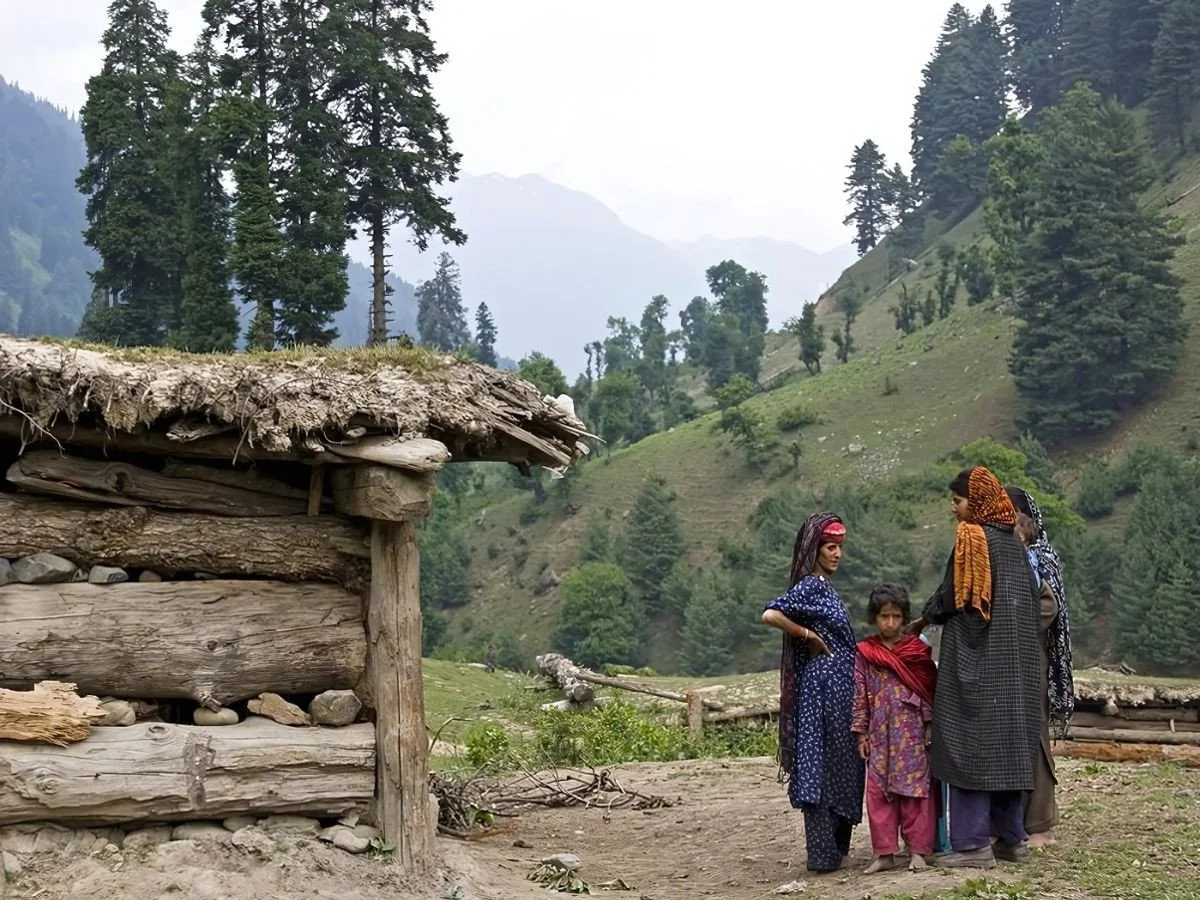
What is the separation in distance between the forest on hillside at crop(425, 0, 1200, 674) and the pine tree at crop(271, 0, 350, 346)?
18.5 meters

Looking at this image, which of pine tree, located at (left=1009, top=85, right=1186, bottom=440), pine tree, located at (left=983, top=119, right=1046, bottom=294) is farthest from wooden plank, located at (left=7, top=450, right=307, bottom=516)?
pine tree, located at (left=983, top=119, right=1046, bottom=294)

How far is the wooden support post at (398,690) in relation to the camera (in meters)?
6.93

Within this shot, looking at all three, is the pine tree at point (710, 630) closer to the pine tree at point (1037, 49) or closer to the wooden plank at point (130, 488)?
the wooden plank at point (130, 488)

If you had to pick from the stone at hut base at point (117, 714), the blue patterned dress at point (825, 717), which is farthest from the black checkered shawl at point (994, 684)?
the stone at hut base at point (117, 714)

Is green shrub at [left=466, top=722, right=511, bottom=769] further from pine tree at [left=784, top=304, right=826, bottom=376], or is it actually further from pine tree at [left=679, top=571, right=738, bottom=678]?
pine tree at [left=784, top=304, right=826, bottom=376]

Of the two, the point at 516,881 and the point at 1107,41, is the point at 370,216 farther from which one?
the point at 1107,41

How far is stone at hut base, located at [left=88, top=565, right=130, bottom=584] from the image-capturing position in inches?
267

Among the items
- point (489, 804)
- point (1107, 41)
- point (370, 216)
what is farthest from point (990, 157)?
point (489, 804)

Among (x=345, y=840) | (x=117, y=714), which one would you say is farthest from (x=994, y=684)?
(x=117, y=714)

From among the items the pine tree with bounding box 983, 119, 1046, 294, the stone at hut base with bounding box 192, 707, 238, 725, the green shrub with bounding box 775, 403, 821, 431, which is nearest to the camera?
the stone at hut base with bounding box 192, 707, 238, 725

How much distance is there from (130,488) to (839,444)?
48.6 metres

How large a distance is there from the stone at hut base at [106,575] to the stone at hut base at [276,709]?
933 mm

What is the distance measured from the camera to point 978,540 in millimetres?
6707

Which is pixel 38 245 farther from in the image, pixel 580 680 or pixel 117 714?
pixel 117 714
